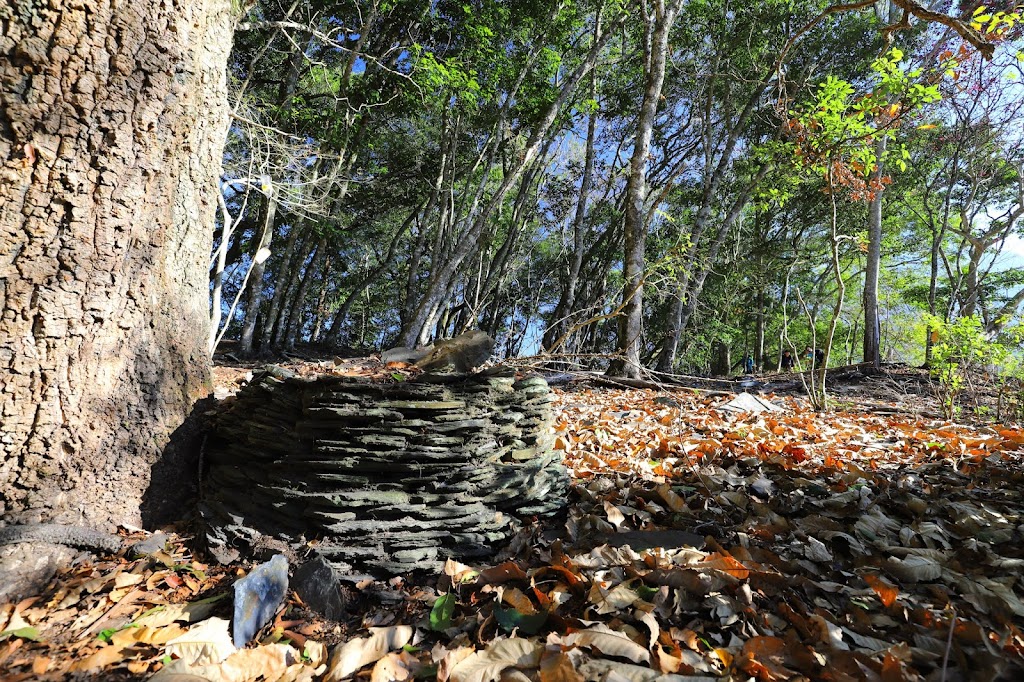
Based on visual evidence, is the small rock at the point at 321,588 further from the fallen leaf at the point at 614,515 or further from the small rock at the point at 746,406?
the small rock at the point at 746,406

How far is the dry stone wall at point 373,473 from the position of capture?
196 centimetres

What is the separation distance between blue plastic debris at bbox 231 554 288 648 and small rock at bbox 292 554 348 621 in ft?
0.19

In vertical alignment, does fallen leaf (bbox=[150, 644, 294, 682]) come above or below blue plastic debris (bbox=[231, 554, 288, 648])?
below

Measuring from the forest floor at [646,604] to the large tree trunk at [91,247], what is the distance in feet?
1.48

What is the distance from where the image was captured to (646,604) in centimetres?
154

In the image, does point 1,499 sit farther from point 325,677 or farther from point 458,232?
point 458,232

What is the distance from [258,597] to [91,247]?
1.62 meters

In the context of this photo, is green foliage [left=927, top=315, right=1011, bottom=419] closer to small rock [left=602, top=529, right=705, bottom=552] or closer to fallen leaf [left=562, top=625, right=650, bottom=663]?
small rock [left=602, top=529, right=705, bottom=552]

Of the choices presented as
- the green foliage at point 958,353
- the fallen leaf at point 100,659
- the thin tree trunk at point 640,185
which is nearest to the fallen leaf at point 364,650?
the fallen leaf at point 100,659

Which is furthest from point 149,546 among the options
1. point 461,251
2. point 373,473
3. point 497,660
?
point 461,251

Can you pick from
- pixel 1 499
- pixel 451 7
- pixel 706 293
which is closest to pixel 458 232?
pixel 451 7

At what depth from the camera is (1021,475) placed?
8.84 feet

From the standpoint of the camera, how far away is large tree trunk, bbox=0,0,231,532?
1.84 meters

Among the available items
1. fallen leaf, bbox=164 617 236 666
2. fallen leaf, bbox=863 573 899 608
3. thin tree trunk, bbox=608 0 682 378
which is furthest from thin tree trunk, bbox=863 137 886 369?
fallen leaf, bbox=164 617 236 666
